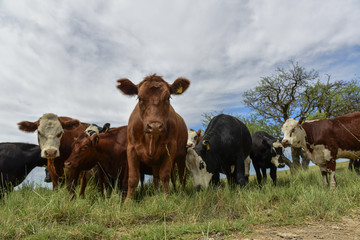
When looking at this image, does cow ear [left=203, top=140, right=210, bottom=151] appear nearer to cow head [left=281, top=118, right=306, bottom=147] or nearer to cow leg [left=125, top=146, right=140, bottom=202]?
cow leg [left=125, top=146, right=140, bottom=202]

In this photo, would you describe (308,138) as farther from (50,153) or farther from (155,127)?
(50,153)

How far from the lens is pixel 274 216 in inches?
152

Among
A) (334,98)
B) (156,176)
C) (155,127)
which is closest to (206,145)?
(156,176)

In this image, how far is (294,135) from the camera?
24.3 feet

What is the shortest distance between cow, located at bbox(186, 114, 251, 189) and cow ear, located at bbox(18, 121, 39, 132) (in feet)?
12.5

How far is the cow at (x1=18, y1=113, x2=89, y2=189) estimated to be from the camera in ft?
18.6

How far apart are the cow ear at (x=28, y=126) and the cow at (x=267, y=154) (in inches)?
273

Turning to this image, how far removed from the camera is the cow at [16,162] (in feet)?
19.8

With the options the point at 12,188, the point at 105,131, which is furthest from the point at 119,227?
the point at 12,188

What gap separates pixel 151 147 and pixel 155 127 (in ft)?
2.90

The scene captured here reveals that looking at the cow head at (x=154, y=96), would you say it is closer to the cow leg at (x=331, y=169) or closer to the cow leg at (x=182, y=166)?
the cow leg at (x=182, y=166)

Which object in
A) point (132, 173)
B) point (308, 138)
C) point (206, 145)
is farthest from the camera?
point (308, 138)

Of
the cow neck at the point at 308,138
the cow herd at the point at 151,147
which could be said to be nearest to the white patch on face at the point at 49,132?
the cow herd at the point at 151,147

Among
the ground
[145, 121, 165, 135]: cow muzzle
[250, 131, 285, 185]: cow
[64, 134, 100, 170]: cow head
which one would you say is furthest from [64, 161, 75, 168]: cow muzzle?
[250, 131, 285, 185]: cow
